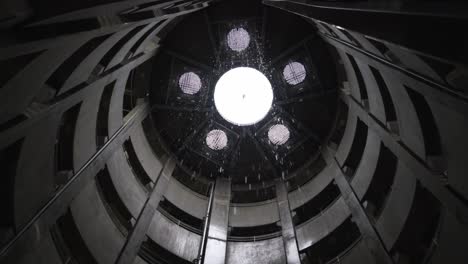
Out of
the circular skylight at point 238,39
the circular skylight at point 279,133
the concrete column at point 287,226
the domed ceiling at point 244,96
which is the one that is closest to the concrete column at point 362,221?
the domed ceiling at point 244,96

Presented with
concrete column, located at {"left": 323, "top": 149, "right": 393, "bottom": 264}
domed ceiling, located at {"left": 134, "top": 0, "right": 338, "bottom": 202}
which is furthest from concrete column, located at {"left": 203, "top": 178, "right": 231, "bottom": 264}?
concrete column, located at {"left": 323, "top": 149, "right": 393, "bottom": 264}

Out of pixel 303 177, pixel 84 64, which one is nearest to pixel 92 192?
pixel 84 64

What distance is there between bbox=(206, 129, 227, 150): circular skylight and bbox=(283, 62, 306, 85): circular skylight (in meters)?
4.20

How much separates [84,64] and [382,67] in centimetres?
721

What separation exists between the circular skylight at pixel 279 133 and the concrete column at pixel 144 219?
5.11 m

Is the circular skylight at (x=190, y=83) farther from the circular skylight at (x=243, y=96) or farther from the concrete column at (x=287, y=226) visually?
the concrete column at (x=287, y=226)

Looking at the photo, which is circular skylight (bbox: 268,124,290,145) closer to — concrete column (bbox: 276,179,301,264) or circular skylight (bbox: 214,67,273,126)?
circular skylight (bbox: 214,67,273,126)

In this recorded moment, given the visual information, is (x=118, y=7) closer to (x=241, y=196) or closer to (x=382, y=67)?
(x=382, y=67)

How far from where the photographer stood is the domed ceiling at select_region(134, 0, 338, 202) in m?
13.6

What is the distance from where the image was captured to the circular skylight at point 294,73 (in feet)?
47.1

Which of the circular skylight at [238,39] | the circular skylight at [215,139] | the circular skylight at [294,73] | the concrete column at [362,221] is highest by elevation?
the circular skylight at [238,39]

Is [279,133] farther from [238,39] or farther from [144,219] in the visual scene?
[144,219]

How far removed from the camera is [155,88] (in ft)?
47.9

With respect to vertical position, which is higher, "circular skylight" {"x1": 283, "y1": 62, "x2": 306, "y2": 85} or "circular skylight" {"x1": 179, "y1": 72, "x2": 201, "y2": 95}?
"circular skylight" {"x1": 283, "y1": 62, "x2": 306, "y2": 85}
